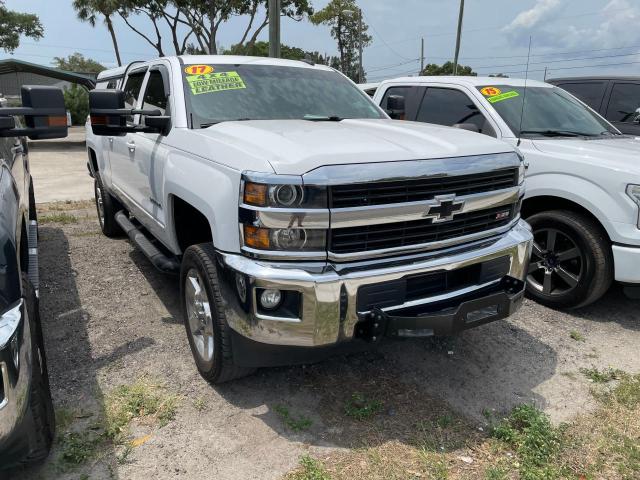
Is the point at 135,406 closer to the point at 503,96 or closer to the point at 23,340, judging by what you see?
the point at 23,340

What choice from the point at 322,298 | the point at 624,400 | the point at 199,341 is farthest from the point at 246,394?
the point at 624,400

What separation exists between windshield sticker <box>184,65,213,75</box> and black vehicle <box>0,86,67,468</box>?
175cm

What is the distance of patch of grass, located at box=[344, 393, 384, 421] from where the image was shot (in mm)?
2922

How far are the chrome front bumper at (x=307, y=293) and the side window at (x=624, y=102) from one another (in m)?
6.04

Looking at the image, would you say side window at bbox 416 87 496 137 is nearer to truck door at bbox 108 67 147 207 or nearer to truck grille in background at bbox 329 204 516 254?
truck grille in background at bbox 329 204 516 254

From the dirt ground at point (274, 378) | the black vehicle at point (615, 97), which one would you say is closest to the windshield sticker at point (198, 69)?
the dirt ground at point (274, 378)

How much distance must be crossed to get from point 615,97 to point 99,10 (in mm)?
29408

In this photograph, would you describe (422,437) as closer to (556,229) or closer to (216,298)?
(216,298)

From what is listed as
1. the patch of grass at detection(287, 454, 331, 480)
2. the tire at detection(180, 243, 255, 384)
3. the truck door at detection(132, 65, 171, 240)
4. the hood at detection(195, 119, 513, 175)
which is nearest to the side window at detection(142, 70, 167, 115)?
the truck door at detection(132, 65, 171, 240)

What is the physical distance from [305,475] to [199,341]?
1.19m

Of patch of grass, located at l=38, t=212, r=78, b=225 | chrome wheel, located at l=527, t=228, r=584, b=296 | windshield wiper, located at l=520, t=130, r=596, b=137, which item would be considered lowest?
patch of grass, located at l=38, t=212, r=78, b=225

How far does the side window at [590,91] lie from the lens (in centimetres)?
744

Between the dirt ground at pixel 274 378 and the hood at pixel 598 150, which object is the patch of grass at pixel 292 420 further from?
the hood at pixel 598 150

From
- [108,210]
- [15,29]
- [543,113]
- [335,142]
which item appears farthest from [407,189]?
[15,29]
